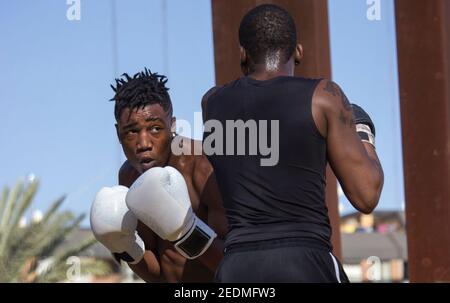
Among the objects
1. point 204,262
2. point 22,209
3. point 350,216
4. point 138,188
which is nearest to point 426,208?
point 204,262

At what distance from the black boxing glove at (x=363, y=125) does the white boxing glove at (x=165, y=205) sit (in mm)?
783

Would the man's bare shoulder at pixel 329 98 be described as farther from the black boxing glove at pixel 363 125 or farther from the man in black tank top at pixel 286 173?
the black boxing glove at pixel 363 125

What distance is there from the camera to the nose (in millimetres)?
4336

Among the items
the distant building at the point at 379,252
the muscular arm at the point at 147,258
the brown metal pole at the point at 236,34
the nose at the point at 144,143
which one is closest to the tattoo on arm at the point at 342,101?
the nose at the point at 144,143

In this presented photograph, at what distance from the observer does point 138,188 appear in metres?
3.88

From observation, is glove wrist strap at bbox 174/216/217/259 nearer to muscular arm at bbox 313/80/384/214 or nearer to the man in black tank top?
the man in black tank top

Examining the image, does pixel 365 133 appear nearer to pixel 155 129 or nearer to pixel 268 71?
pixel 268 71

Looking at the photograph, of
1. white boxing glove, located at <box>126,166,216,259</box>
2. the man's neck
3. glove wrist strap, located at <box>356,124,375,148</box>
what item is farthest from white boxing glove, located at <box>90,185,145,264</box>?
glove wrist strap, located at <box>356,124,375,148</box>

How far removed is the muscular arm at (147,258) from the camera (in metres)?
4.64

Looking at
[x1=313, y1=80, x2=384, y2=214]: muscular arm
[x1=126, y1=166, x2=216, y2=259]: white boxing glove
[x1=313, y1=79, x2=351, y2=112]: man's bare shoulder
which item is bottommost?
[x1=126, y1=166, x2=216, y2=259]: white boxing glove
